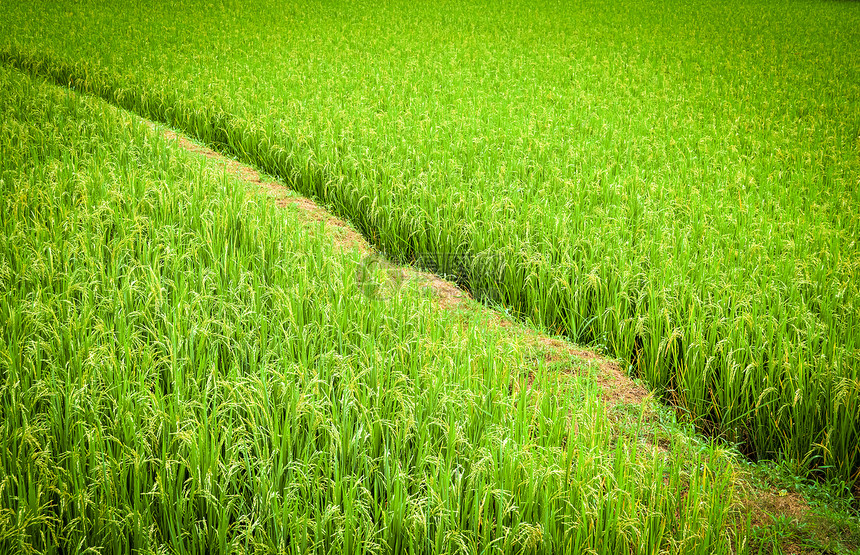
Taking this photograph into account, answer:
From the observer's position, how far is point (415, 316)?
3.14 meters

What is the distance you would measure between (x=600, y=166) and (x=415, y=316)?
119 inches

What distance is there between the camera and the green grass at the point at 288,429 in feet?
6.31

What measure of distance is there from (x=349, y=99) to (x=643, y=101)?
3740 mm

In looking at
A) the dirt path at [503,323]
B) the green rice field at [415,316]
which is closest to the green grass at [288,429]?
the green rice field at [415,316]

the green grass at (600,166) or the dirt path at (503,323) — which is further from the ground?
the green grass at (600,166)

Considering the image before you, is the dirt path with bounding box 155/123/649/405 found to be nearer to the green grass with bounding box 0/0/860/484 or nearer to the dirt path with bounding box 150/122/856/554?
the dirt path with bounding box 150/122/856/554

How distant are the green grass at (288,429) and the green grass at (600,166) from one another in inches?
23.7

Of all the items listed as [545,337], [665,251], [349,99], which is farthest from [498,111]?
[545,337]

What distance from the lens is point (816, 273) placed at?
350 centimetres

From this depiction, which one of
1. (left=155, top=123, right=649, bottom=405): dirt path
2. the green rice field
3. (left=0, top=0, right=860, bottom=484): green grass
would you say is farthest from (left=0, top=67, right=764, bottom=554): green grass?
(left=0, top=0, right=860, bottom=484): green grass

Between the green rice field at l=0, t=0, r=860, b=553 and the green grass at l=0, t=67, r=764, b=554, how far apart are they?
2 cm

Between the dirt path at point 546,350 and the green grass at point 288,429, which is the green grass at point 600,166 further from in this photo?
the green grass at point 288,429

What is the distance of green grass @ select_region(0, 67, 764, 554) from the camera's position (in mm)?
1924

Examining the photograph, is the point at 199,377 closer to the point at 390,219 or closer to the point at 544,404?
the point at 544,404
